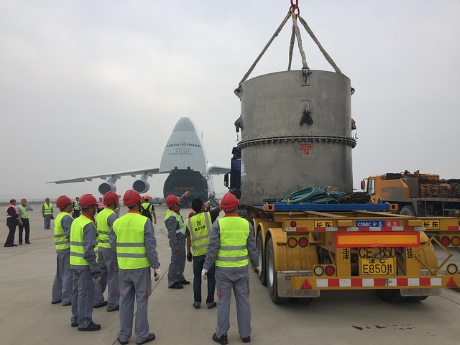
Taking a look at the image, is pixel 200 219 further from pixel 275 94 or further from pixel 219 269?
pixel 275 94

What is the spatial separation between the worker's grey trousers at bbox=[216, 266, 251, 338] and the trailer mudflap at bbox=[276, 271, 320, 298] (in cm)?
82

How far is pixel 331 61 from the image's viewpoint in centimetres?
825

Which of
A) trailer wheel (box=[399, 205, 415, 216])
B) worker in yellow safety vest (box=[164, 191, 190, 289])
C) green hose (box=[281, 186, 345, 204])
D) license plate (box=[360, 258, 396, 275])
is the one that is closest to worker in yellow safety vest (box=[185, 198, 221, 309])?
worker in yellow safety vest (box=[164, 191, 190, 289])

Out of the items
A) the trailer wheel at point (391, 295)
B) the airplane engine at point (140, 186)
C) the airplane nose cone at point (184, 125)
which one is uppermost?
the airplane nose cone at point (184, 125)

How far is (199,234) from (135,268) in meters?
1.63

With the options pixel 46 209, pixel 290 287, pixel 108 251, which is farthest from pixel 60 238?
pixel 46 209

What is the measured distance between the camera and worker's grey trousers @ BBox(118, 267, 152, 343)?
416 centimetres

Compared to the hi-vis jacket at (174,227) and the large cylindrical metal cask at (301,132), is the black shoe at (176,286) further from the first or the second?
the large cylindrical metal cask at (301,132)

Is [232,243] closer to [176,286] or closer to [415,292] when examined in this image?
[415,292]

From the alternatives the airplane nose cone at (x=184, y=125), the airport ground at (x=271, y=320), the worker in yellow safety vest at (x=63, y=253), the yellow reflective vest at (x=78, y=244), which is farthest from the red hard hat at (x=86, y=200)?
the airplane nose cone at (x=184, y=125)

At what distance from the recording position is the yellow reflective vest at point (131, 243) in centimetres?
418

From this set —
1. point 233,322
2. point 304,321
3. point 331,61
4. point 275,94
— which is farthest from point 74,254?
point 331,61

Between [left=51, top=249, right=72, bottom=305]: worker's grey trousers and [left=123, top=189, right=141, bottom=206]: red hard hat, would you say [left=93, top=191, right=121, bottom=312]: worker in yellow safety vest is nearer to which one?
[left=51, top=249, right=72, bottom=305]: worker's grey trousers

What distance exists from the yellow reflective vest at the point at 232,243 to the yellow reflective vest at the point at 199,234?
4.46 ft
